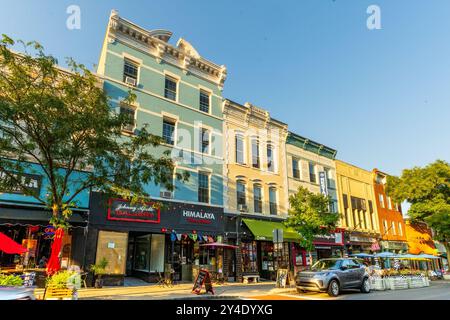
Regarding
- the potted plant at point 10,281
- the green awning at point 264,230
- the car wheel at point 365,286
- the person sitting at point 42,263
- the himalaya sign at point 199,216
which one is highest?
the himalaya sign at point 199,216

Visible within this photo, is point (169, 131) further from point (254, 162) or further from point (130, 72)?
point (254, 162)

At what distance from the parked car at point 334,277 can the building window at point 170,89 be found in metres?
14.2

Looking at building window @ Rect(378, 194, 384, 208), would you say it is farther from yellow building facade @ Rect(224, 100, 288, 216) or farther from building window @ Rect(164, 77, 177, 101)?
building window @ Rect(164, 77, 177, 101)

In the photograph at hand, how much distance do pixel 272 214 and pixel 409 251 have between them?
2469cm

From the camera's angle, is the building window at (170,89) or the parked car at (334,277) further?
the building window at (170,89)

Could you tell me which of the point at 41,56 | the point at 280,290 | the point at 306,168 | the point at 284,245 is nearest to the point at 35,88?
the point at 41,56

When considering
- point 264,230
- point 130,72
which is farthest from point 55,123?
point 264,230

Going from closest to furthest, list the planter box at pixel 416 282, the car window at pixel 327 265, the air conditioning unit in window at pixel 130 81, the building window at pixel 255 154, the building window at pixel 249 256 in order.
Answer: the car window at pixel 327 265, the air conditioning unit in window at pixel 130 81, the planter box at pixel 416 282, the building window at pixel 249 256, the building window at pixel 255 154

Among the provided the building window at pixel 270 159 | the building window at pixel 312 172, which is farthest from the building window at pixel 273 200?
A: the building window at pixel 312 172

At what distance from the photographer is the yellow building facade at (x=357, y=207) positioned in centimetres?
3141

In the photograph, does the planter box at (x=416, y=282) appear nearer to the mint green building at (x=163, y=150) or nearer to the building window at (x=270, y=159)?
the building window at (x=270, y=159)

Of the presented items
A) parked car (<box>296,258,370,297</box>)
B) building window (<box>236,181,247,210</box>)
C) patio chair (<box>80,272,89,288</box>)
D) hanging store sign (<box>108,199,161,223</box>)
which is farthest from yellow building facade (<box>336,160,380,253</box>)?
patio chair (<box>80,272,89,288</box>)

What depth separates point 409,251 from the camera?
1516 inches

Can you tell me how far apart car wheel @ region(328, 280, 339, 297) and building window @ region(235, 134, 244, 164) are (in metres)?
12.3
